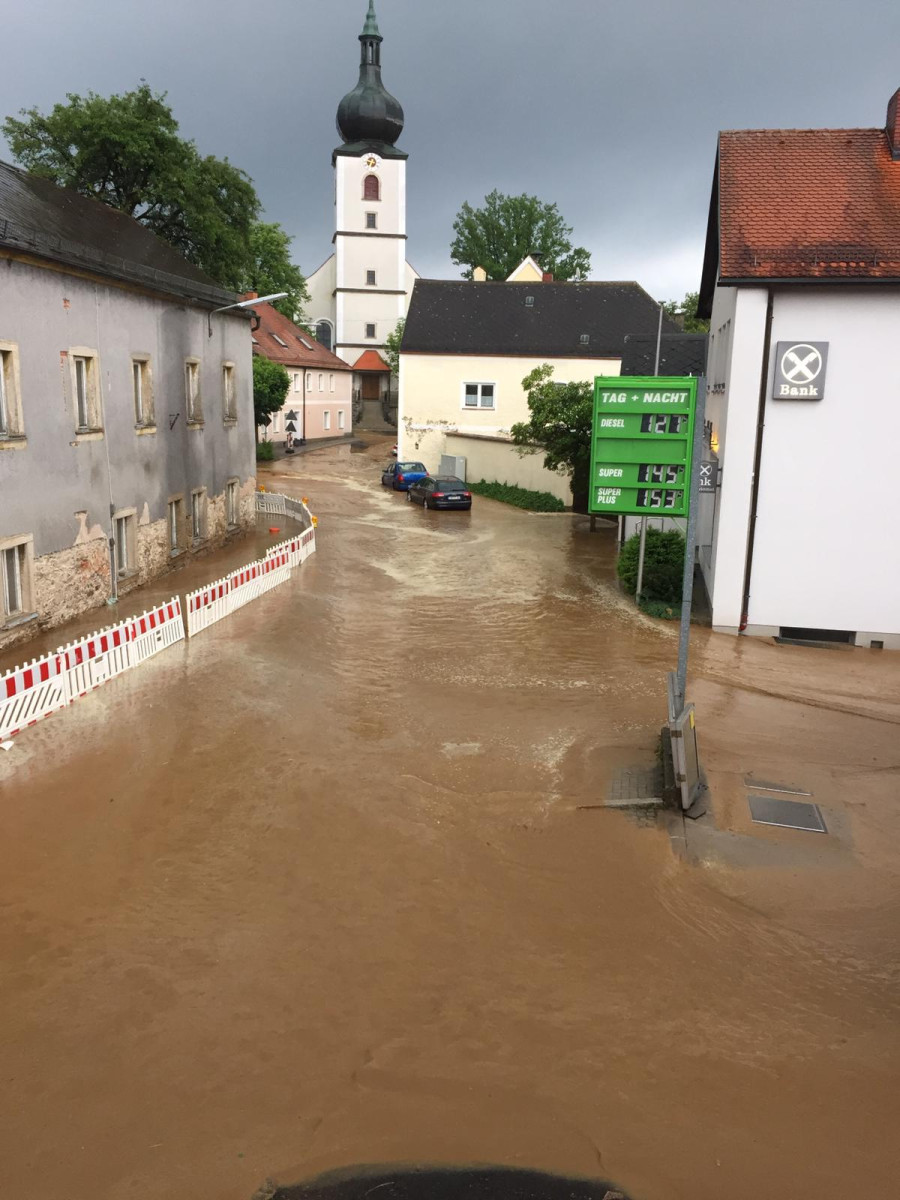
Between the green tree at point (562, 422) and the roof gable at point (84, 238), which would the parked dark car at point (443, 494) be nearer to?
the green tree at point (562, 422)

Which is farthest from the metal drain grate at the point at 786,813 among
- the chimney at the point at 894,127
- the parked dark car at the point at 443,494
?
the parked dark car at the point at 443,494

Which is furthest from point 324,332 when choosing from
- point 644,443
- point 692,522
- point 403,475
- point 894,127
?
point 692,522

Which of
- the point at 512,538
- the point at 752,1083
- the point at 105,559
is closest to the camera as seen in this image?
the point at 752,1083

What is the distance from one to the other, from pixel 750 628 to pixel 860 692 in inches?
135

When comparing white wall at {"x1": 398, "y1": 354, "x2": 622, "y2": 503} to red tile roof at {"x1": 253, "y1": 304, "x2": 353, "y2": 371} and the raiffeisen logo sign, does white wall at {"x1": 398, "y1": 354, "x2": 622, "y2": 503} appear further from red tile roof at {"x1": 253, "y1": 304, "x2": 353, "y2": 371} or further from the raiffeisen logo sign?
the raiffeisen logo sign

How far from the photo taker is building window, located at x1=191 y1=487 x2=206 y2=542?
81.0 feet

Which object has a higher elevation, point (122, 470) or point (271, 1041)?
point (122, 470)

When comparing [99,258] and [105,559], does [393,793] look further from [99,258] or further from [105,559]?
[99,258]

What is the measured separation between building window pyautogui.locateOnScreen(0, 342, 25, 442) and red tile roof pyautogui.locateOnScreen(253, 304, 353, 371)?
120ft

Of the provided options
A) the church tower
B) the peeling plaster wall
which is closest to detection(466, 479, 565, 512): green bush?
the peeling plaster wall

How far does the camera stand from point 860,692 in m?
15.0

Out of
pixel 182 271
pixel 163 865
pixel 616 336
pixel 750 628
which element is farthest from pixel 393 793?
pixel 616 336

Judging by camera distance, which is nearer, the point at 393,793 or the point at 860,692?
the point at 393,793

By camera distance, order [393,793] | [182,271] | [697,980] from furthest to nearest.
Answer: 1. [182,271]
2. [393,793]
3. [697,980]
